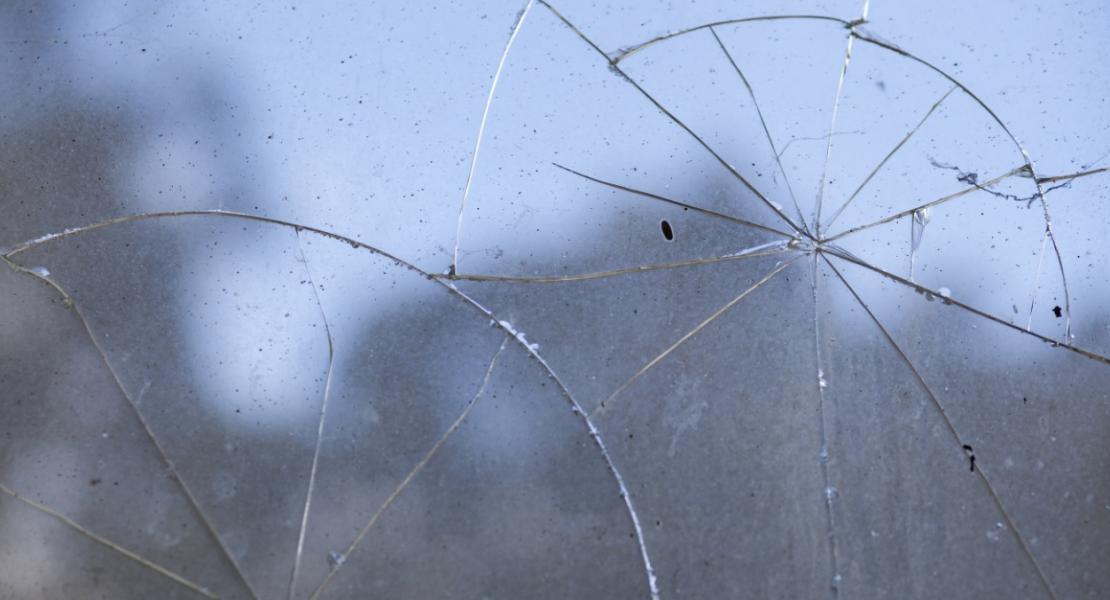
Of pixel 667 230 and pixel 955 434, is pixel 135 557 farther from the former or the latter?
pixel 955 434

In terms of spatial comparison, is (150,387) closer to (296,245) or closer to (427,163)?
(296,245)

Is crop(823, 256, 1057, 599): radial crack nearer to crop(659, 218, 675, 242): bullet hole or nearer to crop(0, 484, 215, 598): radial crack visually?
crop(659, 218, 675, 242): bullet hole

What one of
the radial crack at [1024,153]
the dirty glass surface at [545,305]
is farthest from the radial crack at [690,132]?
the radial crack at [1024,153]

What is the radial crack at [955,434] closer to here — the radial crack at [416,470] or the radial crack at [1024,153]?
the radial crack at [1024,153]

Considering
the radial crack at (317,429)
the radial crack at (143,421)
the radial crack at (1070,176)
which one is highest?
the radial crack at (1070,176)

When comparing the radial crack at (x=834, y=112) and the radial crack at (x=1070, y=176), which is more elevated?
A: the radial crack at (x=1070, y=176)

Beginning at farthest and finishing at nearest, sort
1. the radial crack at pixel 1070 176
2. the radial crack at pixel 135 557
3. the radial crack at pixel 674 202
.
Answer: the radial crack at pixel 1070 176
the radial crack at pixel 674 202
the radial crack at pixel 135 557

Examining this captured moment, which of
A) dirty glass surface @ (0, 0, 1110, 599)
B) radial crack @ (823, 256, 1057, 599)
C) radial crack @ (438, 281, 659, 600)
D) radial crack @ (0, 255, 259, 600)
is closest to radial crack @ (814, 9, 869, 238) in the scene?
dirty glass surface @ (0, 0, 1110, 599)
